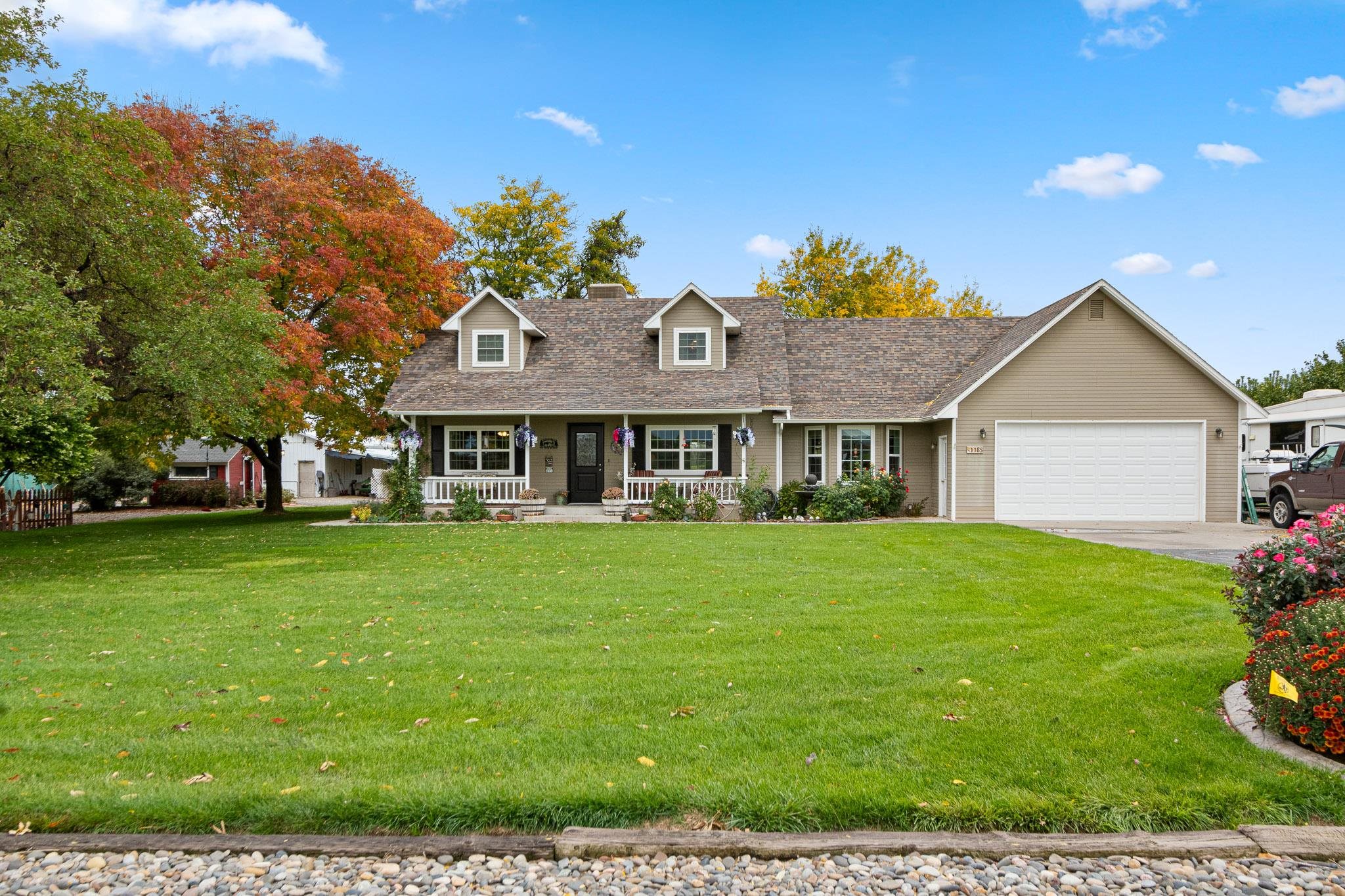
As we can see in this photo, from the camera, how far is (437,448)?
21.4m

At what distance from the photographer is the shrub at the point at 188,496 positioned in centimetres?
3359

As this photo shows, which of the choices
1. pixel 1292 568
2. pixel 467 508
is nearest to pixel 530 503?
pixel 467 508

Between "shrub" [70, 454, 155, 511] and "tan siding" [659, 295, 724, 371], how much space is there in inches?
922

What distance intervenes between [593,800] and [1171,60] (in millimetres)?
18155

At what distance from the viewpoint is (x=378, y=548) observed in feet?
46.1

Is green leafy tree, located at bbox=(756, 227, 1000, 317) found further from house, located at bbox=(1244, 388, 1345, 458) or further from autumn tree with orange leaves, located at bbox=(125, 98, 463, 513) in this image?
autumn tree with orange leaves, located at bbox=(125, 98, 463, 513)

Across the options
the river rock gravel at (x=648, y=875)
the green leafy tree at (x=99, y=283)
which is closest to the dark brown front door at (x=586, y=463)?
the green leafy tree at (x=99, y=283)

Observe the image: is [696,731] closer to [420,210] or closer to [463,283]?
[420,210]

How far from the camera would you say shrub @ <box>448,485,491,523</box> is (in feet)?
64.8

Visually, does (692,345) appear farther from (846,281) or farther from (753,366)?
(846,281)

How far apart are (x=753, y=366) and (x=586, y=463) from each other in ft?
18.1

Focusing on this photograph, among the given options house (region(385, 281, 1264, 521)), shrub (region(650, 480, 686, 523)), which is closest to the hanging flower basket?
house (region(385, 281, 1264, 521))

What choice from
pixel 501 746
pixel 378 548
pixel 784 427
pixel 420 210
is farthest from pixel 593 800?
pixel 420 210

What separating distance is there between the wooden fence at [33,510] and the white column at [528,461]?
14.1m
